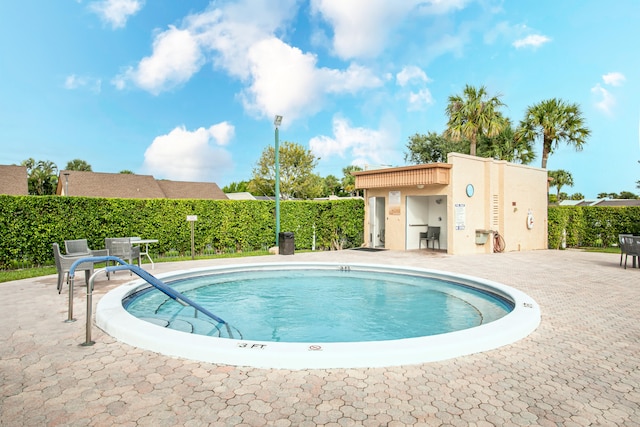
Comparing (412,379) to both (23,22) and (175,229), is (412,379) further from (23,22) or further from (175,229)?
(23,22)

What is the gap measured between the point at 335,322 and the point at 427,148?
34.2 meters

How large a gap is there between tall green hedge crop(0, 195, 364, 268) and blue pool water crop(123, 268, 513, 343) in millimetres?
5153

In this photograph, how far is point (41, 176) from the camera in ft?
150

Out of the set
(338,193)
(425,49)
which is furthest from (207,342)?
(338,193)

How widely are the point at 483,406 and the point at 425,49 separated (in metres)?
22.1

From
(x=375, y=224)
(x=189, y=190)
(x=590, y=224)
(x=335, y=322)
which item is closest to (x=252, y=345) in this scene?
(x=335, y=322)

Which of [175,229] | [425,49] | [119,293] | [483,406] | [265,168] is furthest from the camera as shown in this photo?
[265,168]

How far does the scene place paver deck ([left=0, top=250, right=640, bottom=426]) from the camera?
281 centimetres

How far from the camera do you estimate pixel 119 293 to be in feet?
22.6

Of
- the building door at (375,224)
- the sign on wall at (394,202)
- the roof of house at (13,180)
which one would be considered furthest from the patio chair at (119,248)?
the roof of house at (13,180)

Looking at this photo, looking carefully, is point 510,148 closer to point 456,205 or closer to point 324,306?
point 456,205

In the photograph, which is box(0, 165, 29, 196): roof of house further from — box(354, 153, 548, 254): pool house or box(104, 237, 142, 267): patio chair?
box(354, 153, 548, 254): pool house

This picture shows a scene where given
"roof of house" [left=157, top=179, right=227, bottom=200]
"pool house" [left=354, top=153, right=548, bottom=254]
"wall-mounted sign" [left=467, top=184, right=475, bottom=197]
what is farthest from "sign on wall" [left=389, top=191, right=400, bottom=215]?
"roof of house" [left=157, top=179, right=227, bottom=200]

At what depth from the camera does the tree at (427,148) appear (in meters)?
37.3
